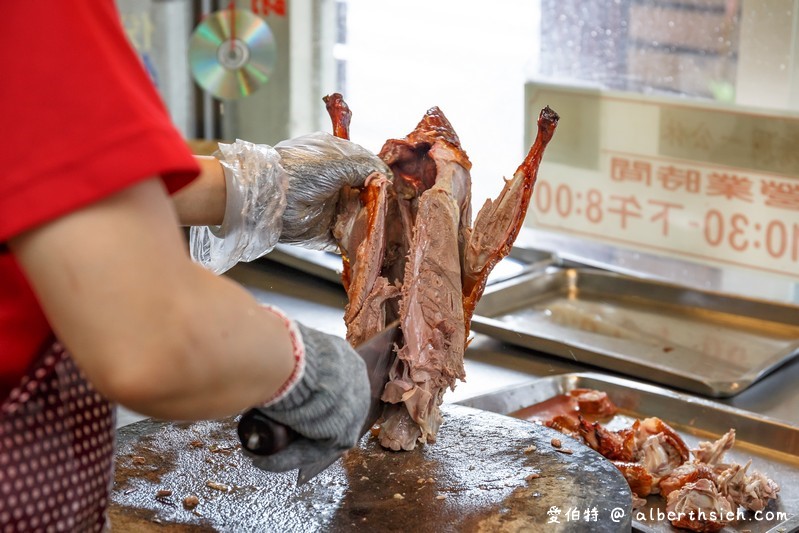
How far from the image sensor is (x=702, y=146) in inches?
117

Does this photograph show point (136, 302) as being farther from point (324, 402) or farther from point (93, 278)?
point (324, 402)

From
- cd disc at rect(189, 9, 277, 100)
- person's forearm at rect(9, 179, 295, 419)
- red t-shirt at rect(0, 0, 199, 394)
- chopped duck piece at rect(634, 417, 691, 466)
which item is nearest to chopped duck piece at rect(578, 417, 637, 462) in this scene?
chopped duck piece at rect(634, 417, 691, 466)

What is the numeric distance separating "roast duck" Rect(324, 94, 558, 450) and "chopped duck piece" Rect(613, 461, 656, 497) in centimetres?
37

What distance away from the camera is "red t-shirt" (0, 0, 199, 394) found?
2.48 ft

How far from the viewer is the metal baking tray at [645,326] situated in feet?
7.79

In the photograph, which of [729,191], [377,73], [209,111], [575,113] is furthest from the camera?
[209,111]

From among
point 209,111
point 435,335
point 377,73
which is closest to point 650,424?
point 435,335

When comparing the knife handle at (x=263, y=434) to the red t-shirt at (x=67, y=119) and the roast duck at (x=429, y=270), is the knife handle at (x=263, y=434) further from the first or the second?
the roast duck at (x=429, y=270)

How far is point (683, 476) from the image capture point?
6.11 ft

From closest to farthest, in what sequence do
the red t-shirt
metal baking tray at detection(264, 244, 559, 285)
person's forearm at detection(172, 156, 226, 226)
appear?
the red t-shirt, person's forearm at detection(172, 156, 226, 226), metal baking tray at detection(264, 244, 559, 285)

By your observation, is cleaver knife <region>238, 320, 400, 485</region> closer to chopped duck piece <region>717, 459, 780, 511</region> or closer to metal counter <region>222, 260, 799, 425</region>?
metal counter <region>222, 260, 799, 425</region>

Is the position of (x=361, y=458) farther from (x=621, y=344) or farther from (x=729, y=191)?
(x=729, y=191)

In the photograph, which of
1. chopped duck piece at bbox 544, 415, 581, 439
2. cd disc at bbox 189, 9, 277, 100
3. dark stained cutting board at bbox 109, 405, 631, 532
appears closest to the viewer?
dark stained cutting board at bbox 109, 405, 631, 532

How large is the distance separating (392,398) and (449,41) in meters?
2.30
